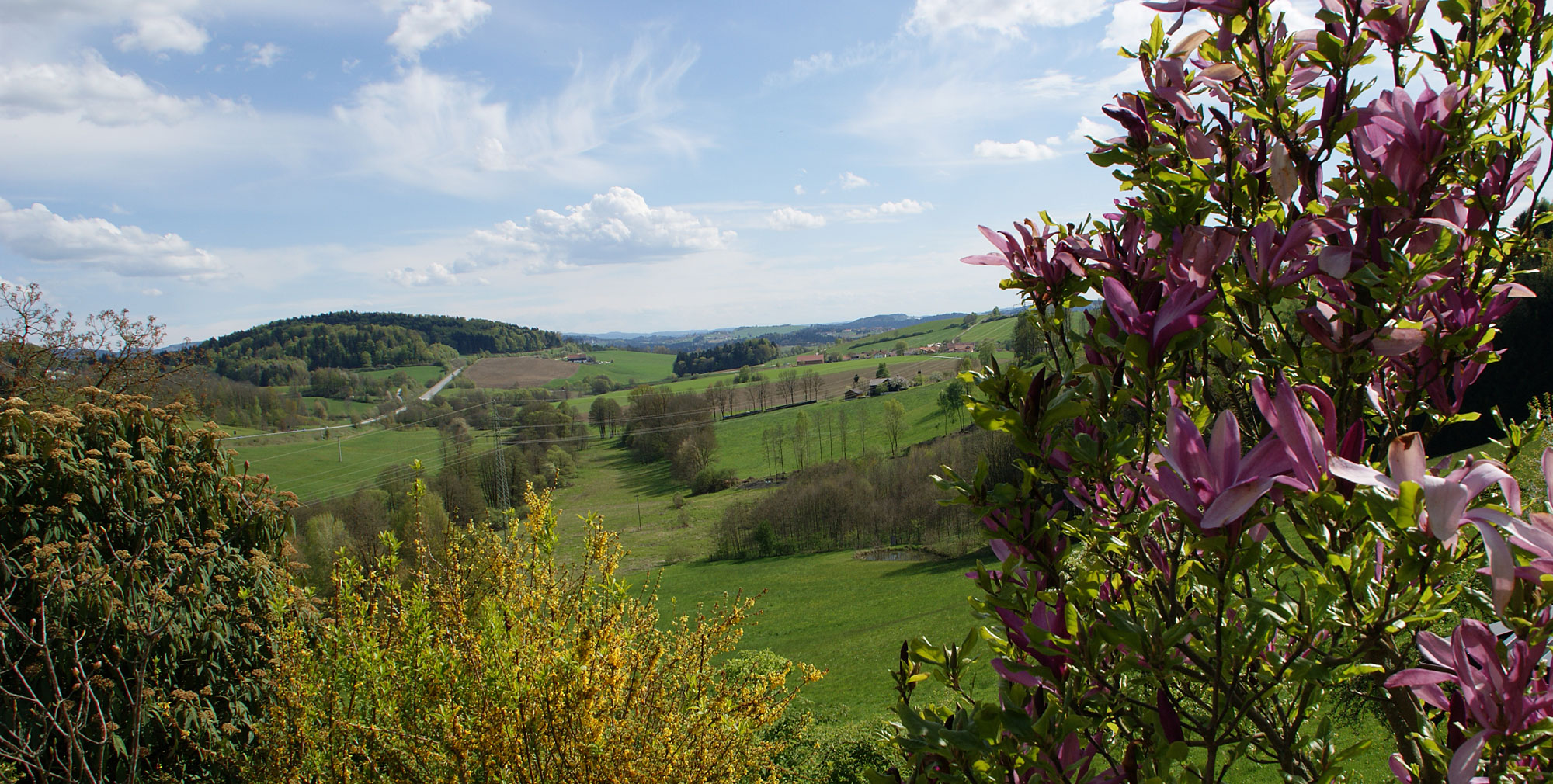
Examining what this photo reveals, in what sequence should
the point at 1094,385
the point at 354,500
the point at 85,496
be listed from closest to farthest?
the point at 1094,385
the point at 85,496
the point at 354,500

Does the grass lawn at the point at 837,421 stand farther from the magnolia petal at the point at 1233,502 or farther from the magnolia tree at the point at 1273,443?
the magnolia petal at the point at 1233,502

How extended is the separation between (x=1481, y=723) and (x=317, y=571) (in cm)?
3161

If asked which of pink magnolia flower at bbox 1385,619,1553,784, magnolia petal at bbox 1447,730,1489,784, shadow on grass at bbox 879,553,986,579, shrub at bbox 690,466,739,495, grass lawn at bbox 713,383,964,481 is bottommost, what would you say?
shadow on grass at bbox 879,553,986,579

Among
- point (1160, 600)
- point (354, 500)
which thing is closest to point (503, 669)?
point (1160, 600)

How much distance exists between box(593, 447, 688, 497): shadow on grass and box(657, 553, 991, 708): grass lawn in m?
18.7

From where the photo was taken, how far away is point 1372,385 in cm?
154

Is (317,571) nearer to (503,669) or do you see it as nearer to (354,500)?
(354,500)

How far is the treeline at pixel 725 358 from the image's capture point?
4951 inches

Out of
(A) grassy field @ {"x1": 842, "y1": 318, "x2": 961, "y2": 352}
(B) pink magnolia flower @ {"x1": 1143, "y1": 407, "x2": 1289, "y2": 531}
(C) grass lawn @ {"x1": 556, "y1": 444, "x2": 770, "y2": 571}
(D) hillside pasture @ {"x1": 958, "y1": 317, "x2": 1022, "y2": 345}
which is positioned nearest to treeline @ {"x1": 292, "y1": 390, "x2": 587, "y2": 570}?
(C) grass lawn @ {"x1": 556, "y1": 444, "x2": 770, "y2": 571}

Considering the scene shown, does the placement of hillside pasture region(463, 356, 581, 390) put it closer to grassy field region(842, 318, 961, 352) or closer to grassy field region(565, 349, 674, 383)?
grassy field region(565, 349, 674, 383)

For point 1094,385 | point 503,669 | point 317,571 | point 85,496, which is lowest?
point 317,571

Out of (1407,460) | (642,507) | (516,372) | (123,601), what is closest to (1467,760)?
(1407,460)

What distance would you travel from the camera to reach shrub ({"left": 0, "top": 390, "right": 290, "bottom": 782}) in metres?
4.07

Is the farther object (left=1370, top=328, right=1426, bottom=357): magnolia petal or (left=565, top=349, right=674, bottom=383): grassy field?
(left=565, top=349, right=674, bottom=383): grassy field
